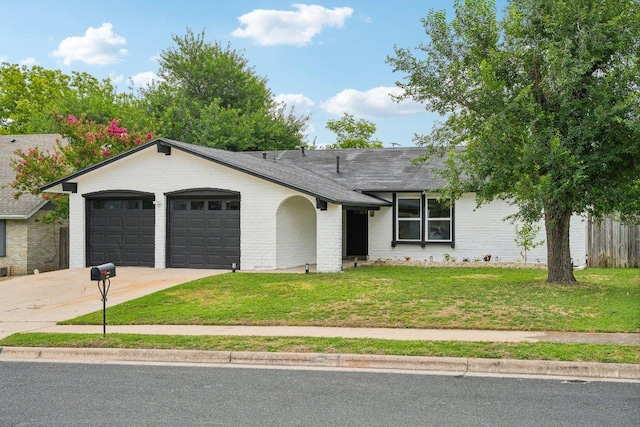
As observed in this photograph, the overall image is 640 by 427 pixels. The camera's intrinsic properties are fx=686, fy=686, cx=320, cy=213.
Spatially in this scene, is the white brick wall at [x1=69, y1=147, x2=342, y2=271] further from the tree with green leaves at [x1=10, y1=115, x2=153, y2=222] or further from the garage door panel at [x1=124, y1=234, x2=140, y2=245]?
the tree with green leaves at [x1=10, y1=115, x2=153, y2=222]

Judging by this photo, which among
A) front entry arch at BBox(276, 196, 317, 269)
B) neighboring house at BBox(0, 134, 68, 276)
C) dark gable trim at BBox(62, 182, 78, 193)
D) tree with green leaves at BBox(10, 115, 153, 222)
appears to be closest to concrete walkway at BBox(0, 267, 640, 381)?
front entry arch at BBox(276, 196, 317, 269)

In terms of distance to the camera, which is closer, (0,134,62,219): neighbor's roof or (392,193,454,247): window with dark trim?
(392,193,454,247): window with dark trim

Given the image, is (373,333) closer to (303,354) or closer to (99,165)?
(303,354)

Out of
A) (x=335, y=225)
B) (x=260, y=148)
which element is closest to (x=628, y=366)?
(x=335, y=225)

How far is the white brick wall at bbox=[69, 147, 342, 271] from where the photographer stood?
20969mm

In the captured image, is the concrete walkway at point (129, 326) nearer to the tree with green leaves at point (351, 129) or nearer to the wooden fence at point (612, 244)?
the wooden fence at point (612, 244)

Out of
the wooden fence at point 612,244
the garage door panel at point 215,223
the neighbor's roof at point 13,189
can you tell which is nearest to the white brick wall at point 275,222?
the wooden fence at point 612,244

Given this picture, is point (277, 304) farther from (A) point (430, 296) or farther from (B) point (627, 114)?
(B) point (627, 114)

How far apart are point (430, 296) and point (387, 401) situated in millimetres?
7616

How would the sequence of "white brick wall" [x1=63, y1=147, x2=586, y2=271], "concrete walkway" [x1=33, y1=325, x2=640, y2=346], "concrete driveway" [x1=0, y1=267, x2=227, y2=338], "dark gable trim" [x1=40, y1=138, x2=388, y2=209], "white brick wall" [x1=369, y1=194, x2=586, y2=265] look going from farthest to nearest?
"white brick wall" [x1=369, y1=194, x2=586, y2=265] < "white brick wall" [x1=63, y1=147, x2=586, y2=271] < "dark gable trim" [x1=40, y1=138, x2=388, y2=209] < "concrete driveway" [x1=0, y1=267, x2=227, y2=338] < "concrete walkway" [x1=33, y1=325, x2=640, y2=346]

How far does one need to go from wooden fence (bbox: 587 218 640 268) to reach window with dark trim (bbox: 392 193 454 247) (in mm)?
4595

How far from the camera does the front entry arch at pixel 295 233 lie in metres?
21.4

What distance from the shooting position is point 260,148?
42.5 meters

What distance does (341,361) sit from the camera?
9.20 meters
